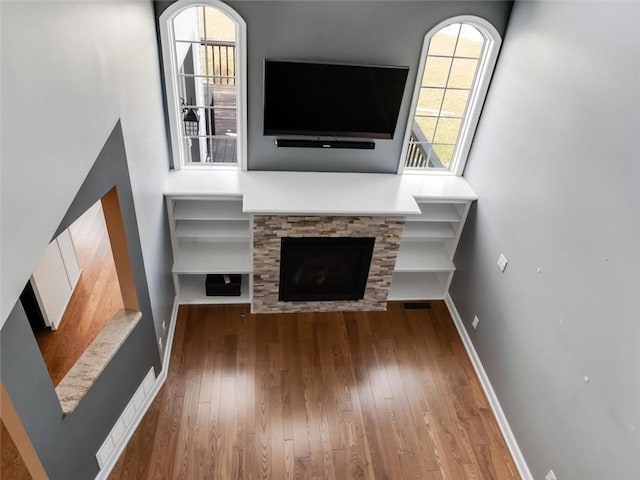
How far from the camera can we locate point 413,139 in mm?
4957

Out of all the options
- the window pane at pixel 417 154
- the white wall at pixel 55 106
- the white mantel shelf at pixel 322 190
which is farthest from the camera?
the window pane at pixel 417 154

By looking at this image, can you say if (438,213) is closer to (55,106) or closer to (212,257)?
(212,257)

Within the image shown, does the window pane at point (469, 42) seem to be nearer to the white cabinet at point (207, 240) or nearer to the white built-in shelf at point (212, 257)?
the white cabinet at point (207, 240)

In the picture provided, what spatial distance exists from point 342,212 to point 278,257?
0.77 m

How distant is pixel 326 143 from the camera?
4520mm

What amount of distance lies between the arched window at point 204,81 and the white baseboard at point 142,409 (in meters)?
1.62

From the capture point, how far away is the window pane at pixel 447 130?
4742mm

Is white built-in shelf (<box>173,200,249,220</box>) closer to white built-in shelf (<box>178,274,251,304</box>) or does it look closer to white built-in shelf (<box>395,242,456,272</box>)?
white built-in shelf (<box>178,274,251,304</box>)

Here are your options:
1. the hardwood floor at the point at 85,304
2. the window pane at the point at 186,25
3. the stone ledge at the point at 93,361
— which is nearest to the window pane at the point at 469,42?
the window pane at the point at 186,25

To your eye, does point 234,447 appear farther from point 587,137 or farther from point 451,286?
point 587,137

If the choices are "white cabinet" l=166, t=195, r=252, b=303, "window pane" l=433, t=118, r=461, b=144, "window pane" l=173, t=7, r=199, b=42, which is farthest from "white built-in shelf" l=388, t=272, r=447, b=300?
"window pane" l=173, t=7, r=199, b=42

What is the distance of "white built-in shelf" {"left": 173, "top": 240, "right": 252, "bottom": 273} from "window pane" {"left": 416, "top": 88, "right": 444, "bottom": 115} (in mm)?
2199

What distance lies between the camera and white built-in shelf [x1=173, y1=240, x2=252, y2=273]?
15.3ft

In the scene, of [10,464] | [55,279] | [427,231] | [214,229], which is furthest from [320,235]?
[10,464]
